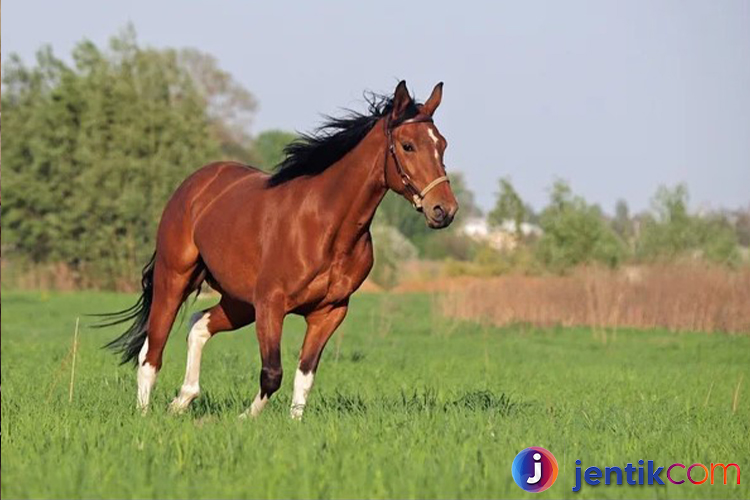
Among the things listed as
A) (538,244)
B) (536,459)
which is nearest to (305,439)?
(536,459)

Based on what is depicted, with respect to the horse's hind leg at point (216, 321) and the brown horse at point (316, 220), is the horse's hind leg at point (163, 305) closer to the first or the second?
the horse's hind leg at point (216, 321)

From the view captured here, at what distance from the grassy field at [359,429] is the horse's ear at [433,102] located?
6.93 ft

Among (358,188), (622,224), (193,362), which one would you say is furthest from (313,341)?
(622,224)

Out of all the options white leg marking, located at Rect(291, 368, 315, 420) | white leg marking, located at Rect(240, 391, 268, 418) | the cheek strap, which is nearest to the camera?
the cheek strap

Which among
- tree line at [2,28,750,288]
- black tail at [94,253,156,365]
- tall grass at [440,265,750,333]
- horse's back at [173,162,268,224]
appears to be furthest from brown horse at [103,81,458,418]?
tree line at [2,28,750,288]

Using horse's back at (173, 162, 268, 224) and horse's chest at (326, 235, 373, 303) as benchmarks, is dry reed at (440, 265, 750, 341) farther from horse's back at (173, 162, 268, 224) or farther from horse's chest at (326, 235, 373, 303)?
horse's chest at (326, 235, 373, 303)

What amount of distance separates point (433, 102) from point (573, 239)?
124 ft

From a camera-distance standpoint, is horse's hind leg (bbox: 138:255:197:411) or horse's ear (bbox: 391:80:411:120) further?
horse's hind leg (bbox: 138:255:197:411)

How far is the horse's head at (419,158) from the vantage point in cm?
833

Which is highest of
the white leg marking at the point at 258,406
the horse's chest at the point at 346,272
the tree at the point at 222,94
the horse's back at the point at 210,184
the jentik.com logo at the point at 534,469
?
the tree at the point at 222,94

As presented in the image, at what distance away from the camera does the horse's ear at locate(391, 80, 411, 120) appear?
29.1 ft

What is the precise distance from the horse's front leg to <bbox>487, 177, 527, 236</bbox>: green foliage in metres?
43.2

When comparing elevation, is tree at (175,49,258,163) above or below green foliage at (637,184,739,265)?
above

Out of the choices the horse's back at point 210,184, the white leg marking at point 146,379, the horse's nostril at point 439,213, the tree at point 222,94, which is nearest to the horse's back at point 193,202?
the horse's back at point 210,184
